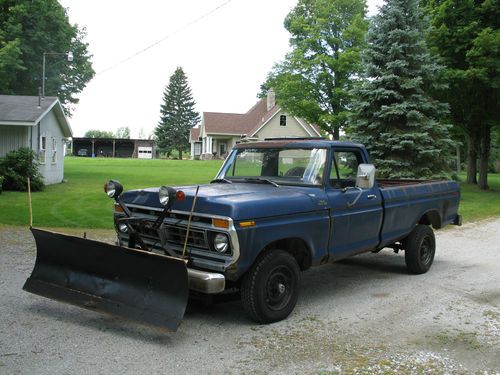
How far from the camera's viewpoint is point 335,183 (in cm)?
643

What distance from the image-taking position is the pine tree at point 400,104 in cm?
1864

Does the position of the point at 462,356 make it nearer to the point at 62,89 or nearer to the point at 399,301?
the point at 399,301

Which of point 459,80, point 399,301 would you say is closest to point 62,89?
point 459,80

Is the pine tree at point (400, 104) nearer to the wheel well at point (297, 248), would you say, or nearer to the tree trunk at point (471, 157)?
the tree trunk at point (471, 157)

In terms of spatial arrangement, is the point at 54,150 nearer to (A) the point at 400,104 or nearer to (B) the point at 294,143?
(A) the point at 400,104

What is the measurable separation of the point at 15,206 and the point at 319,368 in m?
12.7

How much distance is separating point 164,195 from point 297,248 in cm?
168

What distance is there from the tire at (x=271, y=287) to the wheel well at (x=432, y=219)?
346 centimetres

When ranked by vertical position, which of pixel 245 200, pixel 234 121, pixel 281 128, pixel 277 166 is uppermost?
pixel 234 121

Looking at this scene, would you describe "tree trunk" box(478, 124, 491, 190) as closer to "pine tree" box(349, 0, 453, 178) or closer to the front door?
"pine tree" box(349, 0, 453, 178)

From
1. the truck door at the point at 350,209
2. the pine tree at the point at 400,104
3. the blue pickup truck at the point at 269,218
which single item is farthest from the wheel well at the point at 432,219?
the pine tree at the point at 400,104

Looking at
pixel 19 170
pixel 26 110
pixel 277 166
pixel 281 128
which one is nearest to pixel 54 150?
pixel 26 110

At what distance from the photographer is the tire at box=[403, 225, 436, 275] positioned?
7738 mm

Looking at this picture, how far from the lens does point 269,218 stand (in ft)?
17.3
